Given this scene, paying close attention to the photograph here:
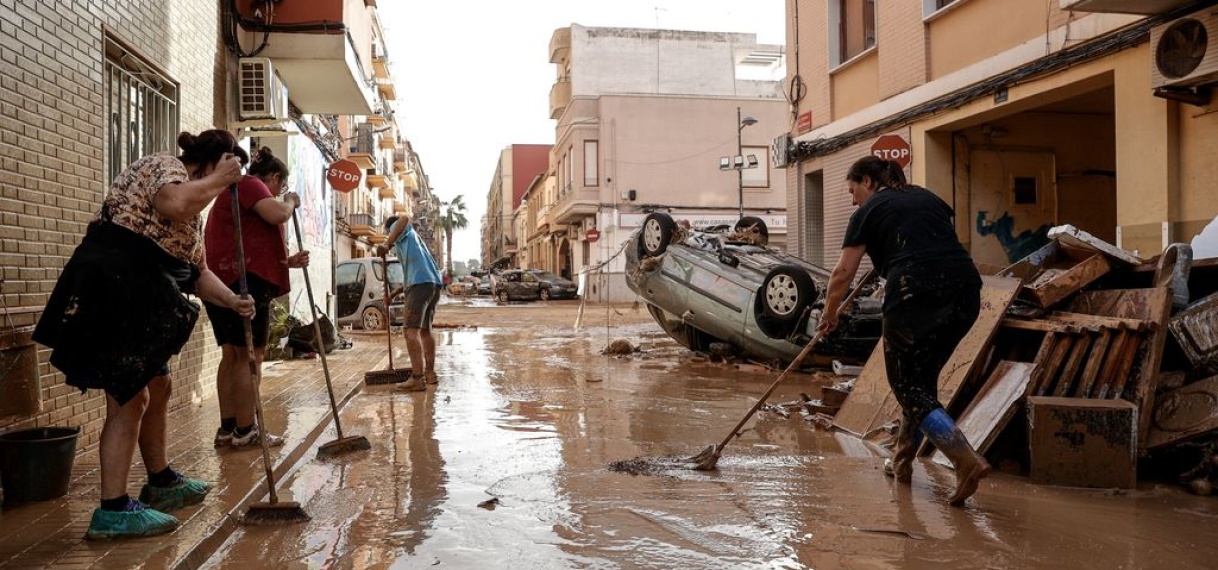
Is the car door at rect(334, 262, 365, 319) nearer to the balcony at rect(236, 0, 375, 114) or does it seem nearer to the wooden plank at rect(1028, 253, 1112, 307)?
the balcony at rect(236, 0, 375, 114)

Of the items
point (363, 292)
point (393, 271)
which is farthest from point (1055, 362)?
point (363, 292)

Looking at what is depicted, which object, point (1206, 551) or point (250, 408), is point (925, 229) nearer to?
point (1206, 551)

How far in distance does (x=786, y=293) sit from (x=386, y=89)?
43.6 m

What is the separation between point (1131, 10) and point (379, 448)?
742 cm

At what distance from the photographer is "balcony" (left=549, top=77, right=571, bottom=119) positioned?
4075 centimetres

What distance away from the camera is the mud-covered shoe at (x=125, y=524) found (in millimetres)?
3291

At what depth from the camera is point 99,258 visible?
10.7 feet

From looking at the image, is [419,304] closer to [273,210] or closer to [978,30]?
[273,210]

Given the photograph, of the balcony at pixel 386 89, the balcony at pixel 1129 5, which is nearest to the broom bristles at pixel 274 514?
the balcony at pixel 1129 5

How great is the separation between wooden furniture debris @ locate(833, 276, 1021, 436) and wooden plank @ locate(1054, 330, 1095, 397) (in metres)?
0.50

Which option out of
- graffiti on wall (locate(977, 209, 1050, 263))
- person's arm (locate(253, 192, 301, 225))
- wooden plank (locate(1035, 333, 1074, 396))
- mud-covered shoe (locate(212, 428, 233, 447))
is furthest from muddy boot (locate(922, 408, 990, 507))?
graffiti on wall (locate(977, 209, 1050, 263))

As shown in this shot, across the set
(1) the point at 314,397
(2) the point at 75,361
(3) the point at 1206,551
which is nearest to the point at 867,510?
(3) the point at 1206,551

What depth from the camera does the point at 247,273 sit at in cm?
511

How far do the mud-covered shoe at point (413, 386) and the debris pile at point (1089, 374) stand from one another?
3940mm
